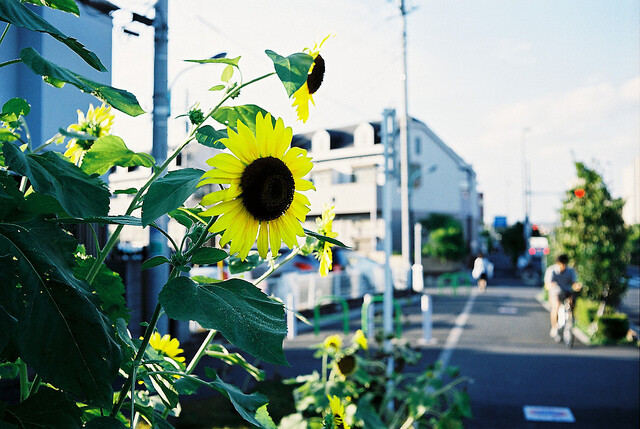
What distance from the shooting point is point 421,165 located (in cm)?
3500

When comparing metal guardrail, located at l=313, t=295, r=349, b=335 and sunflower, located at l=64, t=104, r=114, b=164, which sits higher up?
sunflower, located at l=64, t=104, r=114, b=164

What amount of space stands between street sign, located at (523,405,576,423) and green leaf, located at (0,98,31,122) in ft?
20.8

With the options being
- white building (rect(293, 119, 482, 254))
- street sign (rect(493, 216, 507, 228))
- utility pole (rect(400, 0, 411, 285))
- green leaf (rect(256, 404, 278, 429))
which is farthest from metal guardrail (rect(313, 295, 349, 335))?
street sign (rect(493, 216, 507, 228))

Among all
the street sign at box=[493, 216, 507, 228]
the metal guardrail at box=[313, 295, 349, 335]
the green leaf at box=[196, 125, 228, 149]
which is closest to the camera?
the green leaf at box=[196, 125, 228, 149]

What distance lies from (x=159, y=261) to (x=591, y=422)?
645 cm

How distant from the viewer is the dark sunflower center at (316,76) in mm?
885

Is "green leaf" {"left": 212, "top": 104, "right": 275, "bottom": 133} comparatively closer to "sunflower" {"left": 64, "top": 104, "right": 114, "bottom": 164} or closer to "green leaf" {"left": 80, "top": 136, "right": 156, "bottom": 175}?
"green leaf" {"left": 80, "top": 136, "right": 156, "bottom": 175}

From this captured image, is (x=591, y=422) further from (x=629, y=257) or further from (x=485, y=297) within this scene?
(x=485, y=297)

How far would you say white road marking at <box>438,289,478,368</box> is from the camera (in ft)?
31.9

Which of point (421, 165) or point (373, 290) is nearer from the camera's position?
point (373, 290)

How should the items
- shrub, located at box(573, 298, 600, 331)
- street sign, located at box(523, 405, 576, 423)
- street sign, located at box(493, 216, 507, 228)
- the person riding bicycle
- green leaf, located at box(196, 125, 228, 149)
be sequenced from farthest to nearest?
street sign, located at box(493, 216, 507, 228) → shrub, located at box(573, 298, 600, 331) → the person riding bicycle → street sign, located at box(523, 405, 576, 423) → green leaf, located at box(196, 125, 228, 149)

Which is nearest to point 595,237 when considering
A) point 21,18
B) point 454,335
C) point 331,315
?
point 454,335

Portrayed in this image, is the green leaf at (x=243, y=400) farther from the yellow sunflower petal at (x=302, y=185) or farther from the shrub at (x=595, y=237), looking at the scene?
the shrub at (x=595, y=237)

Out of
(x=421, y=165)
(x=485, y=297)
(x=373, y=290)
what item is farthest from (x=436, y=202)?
(x=373, y=290)
